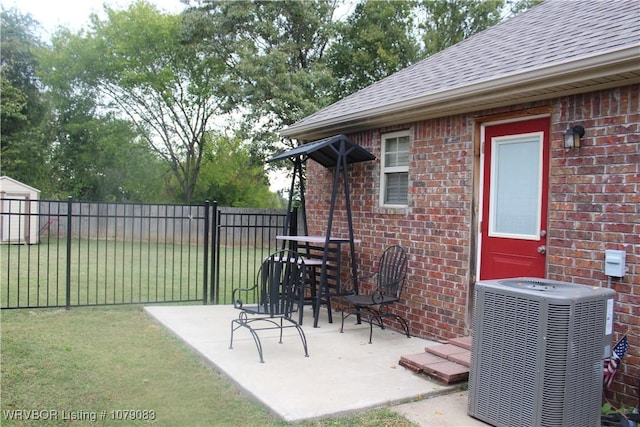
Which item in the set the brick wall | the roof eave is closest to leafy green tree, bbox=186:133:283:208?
the brick wall

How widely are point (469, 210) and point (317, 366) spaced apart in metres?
2.35

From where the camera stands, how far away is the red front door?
15.9 feet

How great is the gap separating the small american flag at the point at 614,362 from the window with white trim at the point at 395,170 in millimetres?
3130

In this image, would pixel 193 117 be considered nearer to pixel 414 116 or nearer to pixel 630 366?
pixel 414 116

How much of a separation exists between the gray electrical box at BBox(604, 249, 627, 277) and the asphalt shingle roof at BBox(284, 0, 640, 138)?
1605 mm

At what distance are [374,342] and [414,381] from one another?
1352 mm

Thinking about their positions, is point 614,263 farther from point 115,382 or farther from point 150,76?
point 150,76

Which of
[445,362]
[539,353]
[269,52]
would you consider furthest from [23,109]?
[539,353]

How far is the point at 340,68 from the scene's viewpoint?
21.7m

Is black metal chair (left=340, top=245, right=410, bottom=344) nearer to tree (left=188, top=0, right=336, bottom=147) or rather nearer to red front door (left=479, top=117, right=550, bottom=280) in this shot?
red front door (left=479, top=117, right=550, bottom=280)

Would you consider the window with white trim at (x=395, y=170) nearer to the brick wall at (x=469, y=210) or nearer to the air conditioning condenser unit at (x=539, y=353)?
the brick wall at (x=469, y=210)

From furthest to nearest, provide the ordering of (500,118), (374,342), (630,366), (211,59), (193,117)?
(193,117), (211,59), (374,342), (500,118), (630,366)

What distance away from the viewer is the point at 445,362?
4.61 meters

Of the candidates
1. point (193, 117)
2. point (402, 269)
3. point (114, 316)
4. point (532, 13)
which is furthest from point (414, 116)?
point (193, 117)
